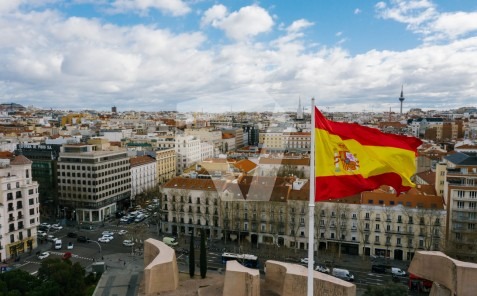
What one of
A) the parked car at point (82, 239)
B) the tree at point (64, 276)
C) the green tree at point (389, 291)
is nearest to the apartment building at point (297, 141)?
the parked car at point (82, 239)

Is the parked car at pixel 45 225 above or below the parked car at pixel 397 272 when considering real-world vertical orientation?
above

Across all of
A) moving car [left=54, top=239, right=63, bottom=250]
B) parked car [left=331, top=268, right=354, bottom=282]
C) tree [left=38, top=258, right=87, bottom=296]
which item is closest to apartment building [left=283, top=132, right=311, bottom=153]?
moving car [left=54, top=239, right=63, bottom=250]

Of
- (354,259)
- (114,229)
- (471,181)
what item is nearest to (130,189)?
(114,229)

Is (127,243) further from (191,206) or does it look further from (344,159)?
(344,159)

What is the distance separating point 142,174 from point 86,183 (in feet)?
37.2

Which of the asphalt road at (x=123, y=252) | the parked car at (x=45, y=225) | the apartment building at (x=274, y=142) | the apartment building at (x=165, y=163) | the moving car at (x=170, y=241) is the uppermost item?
the apartment building at (x=274, y=142)

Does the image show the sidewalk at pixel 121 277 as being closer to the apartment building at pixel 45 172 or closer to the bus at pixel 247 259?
the bus at pixel 247 259

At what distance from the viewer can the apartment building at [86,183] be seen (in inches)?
1901

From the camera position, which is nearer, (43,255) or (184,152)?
(43,255)

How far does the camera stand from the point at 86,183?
1908 inches

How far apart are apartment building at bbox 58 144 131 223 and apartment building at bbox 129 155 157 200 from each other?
209 inches

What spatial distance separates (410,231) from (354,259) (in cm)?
510

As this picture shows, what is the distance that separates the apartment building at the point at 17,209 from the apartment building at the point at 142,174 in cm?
1892

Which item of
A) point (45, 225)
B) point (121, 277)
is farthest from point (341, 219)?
point (45, 225)
